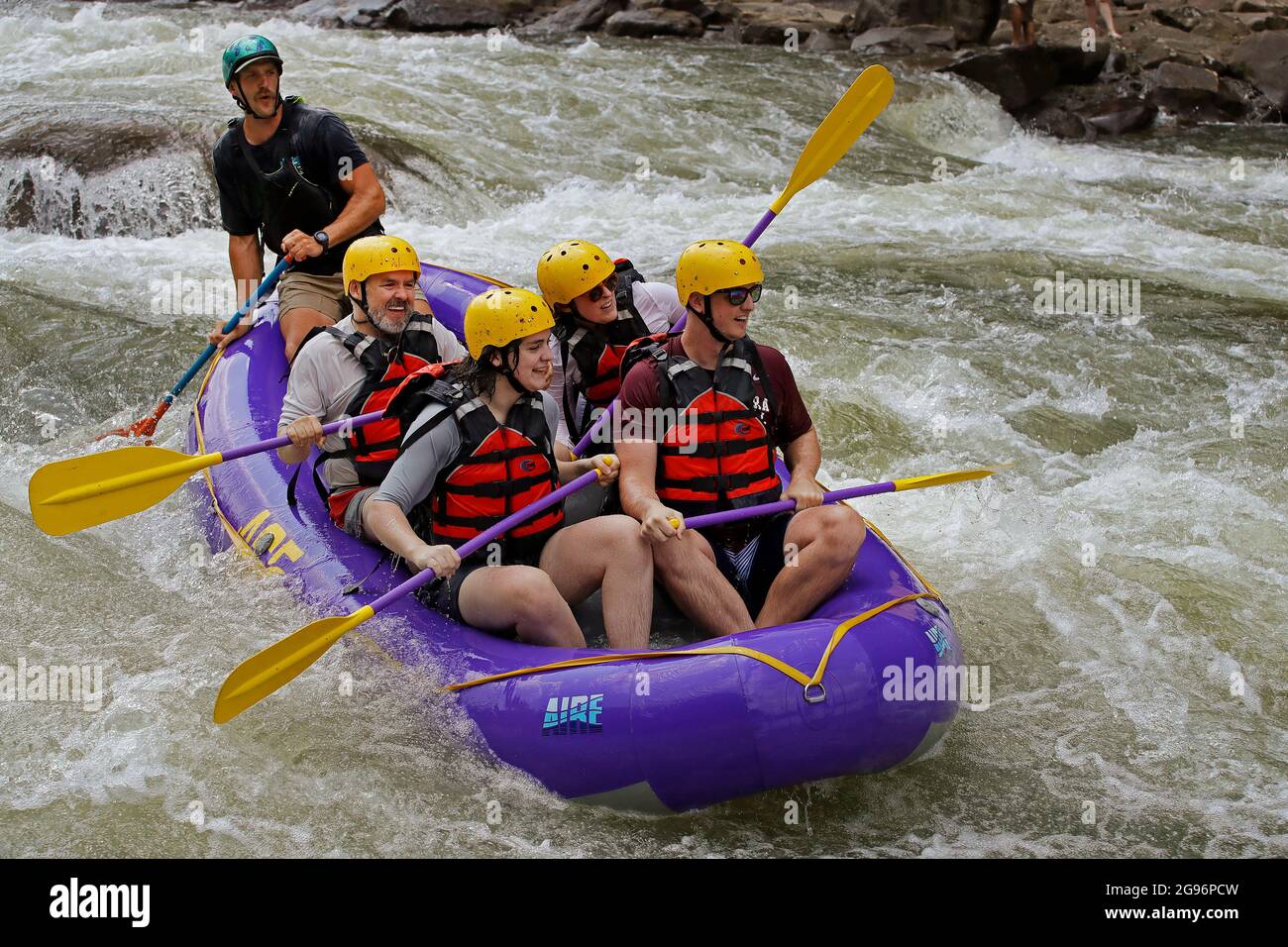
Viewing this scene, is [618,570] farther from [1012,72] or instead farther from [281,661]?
[1012,72]

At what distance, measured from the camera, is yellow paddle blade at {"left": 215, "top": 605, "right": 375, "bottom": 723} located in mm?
3105

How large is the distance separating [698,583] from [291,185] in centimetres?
210

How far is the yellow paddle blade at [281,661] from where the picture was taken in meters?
3.11

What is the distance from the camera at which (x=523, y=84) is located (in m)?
10.3

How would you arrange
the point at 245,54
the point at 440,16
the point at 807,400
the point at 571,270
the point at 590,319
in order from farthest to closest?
→ 1. the point at 440,16
2. the point at 807,400
3. the point at 245,54
4. the point at 590,319
5. the point at 571,270

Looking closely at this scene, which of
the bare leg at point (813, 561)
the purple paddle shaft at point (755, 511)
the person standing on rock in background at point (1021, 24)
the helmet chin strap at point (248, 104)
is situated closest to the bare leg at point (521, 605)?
the purple paddle shaft at point (755, 511)

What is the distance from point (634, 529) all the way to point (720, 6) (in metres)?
11.7

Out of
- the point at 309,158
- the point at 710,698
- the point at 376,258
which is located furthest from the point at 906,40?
the point at 710,698

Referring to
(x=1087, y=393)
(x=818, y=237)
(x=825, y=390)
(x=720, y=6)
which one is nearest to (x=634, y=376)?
(x=825, y=390)

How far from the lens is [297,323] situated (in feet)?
14.4

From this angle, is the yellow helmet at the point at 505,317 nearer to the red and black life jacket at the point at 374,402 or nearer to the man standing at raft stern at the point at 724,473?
the man standing at raft stern at the point at 724,473

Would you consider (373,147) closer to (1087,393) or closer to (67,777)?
(1087,393)

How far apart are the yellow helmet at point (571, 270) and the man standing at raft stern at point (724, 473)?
404 mm

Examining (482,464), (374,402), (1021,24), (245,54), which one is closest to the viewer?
(482,464)
